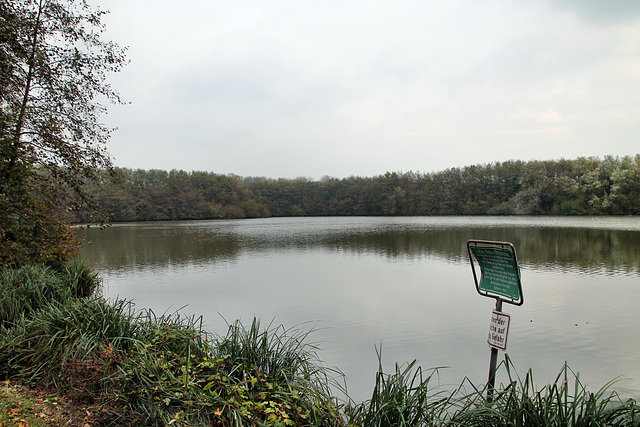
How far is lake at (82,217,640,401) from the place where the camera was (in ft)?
19.2

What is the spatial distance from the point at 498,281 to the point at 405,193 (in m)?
85.1

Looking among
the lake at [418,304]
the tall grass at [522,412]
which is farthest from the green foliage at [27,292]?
the tall grass at [522,412]

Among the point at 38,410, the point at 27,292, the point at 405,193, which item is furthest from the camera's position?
the point at 405,193

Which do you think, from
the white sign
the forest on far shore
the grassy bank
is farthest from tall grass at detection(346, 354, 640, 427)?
the forest on far shore

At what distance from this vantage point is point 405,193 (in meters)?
85.7

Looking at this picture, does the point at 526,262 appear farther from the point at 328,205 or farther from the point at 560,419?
the point at 328,205

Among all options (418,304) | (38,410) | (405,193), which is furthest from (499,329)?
(405,193)

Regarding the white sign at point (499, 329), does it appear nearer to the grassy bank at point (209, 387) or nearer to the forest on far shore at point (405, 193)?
the grassy bank at point (209, 387)

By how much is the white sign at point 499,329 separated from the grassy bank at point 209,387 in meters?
0.29

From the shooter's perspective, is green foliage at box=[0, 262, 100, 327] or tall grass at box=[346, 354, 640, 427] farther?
green foliage at box=[0, 262, 100, 327]

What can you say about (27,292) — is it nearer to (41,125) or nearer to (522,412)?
(41,125)

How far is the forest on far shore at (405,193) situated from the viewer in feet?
181

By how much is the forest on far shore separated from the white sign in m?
51.9

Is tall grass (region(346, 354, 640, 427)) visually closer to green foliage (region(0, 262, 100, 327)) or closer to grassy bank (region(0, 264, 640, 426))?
grassy bank (region(0, 264, 640, 426))
